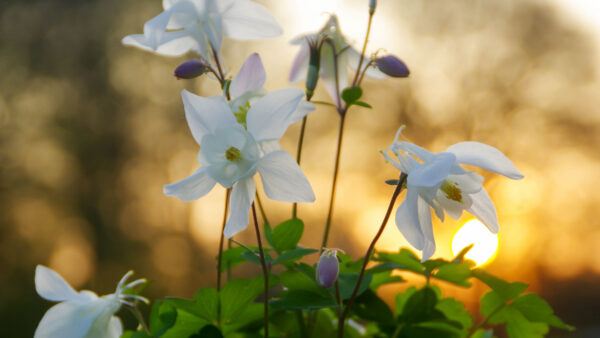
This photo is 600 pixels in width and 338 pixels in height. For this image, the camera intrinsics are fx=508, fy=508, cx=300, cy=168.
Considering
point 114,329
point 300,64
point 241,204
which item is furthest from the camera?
point 300,64

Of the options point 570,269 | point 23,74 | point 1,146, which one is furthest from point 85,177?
point 570,269

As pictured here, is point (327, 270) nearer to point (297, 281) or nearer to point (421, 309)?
point (297, 281)

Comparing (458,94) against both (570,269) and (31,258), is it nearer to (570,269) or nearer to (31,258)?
(570,269)

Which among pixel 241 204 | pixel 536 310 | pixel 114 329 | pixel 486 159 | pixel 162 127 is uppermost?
pixel 486 159

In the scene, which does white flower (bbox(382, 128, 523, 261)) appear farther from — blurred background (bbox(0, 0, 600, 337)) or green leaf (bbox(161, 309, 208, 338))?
blurred background (bbox(0, 0, 600, 337))

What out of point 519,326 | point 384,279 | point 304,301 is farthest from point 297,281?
point 519,326

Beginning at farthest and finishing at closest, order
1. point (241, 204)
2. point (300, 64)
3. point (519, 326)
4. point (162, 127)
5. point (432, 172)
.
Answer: point (162, 127)
point (300, 64)
point (519, 326)
point (241, 204)
point (432, 172)

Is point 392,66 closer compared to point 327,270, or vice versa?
point 327,270
